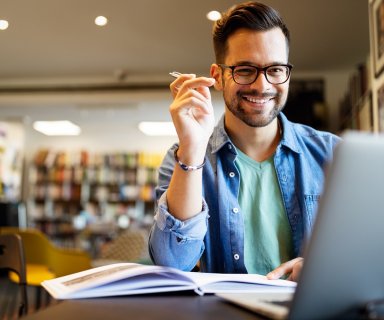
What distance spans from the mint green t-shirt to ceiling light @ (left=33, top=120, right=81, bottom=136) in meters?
7.55

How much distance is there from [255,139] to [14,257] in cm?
85

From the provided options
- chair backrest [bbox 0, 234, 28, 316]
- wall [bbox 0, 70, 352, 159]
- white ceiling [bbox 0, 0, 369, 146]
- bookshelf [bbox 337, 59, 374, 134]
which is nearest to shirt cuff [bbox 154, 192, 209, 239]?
chair backrest [bbox 0, 234, 28, 316]

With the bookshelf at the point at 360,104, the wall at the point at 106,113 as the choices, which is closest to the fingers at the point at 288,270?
the bookshelf at the point at 360,104

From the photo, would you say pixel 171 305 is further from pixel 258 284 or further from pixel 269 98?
pixel 269 98

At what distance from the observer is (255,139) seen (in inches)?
49.1

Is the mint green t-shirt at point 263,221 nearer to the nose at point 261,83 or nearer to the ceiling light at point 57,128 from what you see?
the nose at point 261,83

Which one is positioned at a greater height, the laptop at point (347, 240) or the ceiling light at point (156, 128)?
the ceiling light at point (156, 128)

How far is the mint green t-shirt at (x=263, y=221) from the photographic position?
3.70ft

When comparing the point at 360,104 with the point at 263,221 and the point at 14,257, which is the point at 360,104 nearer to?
the point at 263,221

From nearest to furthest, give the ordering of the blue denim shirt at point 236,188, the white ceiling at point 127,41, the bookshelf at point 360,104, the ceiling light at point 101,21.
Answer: the blue denim shirt at point 236,188 → the bookshelf at point 360,104 → the white ceiling at point 127,41 → the ceiling light at point 101,21

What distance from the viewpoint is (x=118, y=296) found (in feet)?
2.18

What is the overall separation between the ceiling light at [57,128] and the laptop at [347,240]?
823 cm

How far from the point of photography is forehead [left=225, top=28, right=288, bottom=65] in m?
1.15

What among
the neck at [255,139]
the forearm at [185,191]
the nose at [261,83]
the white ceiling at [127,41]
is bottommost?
the forearm at [185,191]
